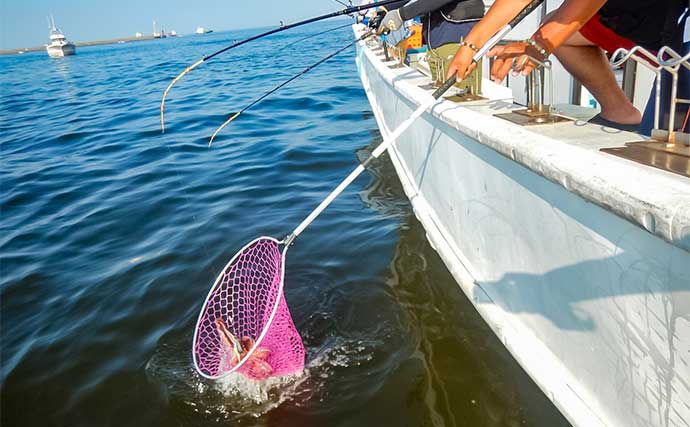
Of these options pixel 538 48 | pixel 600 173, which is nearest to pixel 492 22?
pixel 538 48

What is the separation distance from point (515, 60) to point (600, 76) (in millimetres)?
668

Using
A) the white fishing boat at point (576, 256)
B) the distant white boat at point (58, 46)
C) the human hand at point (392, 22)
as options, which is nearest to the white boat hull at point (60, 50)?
the distant white boat at point (58, 46)

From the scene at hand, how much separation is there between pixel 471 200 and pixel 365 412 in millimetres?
1294

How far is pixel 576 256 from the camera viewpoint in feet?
6.09

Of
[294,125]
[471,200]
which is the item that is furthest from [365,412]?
[294,125]

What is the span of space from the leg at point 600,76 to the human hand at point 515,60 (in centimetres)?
53

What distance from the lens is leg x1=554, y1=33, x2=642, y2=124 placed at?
2639mm

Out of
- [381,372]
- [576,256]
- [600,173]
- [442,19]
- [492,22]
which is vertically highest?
[442,19]

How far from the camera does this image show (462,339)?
3.19 m

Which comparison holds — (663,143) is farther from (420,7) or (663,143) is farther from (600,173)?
(420,7)

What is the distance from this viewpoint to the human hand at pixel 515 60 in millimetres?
2182

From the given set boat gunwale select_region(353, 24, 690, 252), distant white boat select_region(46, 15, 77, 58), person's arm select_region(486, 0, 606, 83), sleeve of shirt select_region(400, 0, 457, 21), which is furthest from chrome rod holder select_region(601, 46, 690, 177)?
distant white boat select_region(46, 15, 77, 58)

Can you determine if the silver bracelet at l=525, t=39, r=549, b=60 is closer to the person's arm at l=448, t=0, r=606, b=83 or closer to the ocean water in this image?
the person's arm at l=448, t=0, r=606, b=83

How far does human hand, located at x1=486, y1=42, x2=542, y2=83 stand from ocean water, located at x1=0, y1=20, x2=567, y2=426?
1.61 metres
